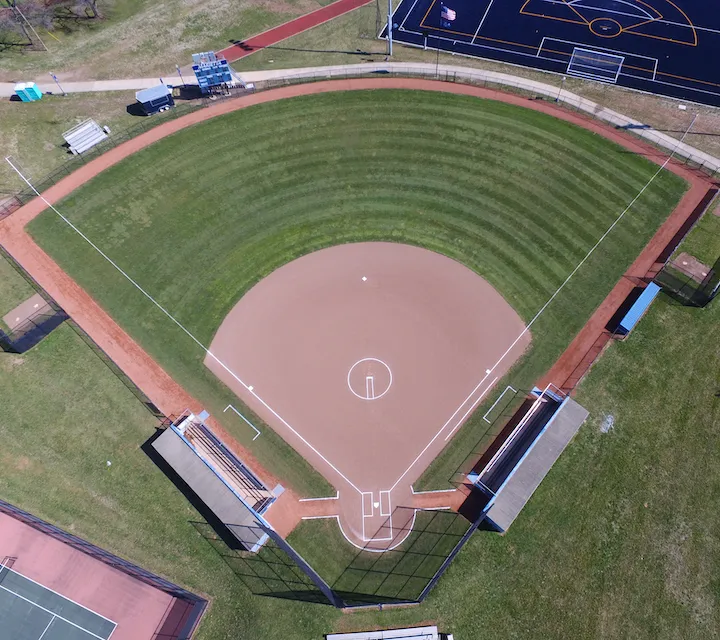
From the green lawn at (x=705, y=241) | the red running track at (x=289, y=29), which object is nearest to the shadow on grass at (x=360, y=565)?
the green lawn at (x=705, y=241)

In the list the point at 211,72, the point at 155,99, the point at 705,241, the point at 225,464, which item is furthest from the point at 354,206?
the point at 705,241

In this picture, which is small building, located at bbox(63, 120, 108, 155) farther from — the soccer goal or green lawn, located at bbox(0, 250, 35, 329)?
the soccer goal

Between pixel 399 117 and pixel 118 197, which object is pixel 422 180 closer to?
pixel 399 117

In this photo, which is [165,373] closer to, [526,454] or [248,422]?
[248,422]

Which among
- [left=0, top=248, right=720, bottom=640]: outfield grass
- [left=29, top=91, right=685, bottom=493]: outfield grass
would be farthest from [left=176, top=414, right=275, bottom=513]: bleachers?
[left=0, top=248, right=720, bottom=640]: outfield grass

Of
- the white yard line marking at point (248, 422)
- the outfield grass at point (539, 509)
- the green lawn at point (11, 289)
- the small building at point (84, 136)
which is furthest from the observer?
the small building at point (84, 136)

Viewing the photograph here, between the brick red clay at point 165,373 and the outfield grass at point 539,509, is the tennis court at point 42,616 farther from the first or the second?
the brick red clay at point 165,373
